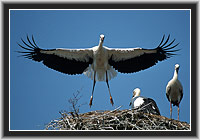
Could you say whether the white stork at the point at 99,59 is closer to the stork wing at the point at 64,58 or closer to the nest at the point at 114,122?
the stork wing at the point at 64,58

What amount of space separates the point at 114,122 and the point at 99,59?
2.47 meters

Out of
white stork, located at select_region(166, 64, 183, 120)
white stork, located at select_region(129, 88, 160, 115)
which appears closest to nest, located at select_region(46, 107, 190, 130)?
white stork, located at select_region(129, 88, 160, 115)

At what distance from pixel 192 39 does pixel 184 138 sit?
4.23ft

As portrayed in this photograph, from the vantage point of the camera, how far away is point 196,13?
179 inches

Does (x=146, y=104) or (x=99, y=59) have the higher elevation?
(x=99, y=59)

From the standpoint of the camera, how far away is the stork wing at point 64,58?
7.06 m

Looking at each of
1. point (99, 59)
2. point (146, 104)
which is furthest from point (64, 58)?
point (146, 104)

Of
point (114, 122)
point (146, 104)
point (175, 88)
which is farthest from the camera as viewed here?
point (175, 88)

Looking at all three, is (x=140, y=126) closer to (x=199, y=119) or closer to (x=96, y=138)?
(x=199, y=119)

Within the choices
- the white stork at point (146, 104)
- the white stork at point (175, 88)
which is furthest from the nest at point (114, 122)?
the white stork at point (175, 88)

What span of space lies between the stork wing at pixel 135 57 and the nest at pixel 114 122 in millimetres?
2042

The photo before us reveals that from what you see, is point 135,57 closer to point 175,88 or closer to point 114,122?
point 175,88

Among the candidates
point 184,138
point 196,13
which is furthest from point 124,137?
point 196,13

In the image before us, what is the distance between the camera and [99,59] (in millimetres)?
7301
